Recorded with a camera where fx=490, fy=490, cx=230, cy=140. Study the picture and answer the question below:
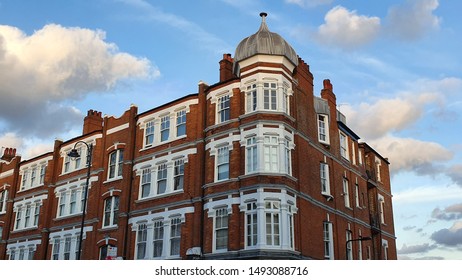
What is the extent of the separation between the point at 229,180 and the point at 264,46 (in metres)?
8.18

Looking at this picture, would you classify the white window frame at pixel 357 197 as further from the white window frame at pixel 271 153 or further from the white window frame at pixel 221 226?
the white window frame at pixel 221 226

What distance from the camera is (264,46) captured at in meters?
29.0

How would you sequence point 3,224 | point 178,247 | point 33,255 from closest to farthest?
point 178,247 → point 33,255 → point 3,224

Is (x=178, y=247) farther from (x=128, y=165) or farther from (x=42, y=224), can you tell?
(x=42, y=224)

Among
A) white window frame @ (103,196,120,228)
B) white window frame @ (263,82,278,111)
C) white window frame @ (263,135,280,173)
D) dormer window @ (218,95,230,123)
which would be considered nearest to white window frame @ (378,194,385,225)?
white window frame @ (263,135,280,173)

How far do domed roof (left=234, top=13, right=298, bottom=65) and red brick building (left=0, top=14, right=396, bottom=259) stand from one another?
7 cm

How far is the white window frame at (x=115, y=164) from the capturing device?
35156 mm

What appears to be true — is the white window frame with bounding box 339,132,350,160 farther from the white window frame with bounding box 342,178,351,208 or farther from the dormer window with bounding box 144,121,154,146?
the dormer window with bounding box 144,121,154,146

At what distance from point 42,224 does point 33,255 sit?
251 cm

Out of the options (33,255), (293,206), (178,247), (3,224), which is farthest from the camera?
(3,224)

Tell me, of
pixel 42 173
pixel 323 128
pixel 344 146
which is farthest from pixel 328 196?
pixel 42 173

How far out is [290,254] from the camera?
25.5 m

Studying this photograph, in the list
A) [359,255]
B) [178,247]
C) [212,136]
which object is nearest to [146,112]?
[212,136]

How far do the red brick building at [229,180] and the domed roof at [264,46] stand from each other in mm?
72
